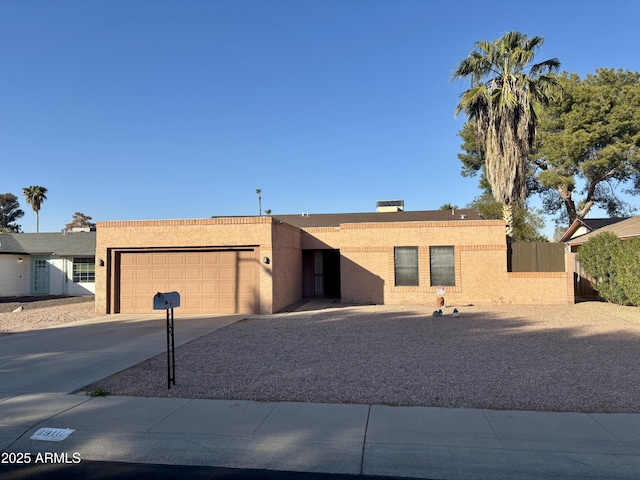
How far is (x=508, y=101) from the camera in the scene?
1923cm

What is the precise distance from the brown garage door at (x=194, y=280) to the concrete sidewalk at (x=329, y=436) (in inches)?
377

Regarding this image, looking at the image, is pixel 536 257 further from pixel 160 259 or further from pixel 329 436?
pixel 329 436

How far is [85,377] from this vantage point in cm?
757

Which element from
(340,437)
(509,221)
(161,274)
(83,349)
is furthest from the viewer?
(509,221)

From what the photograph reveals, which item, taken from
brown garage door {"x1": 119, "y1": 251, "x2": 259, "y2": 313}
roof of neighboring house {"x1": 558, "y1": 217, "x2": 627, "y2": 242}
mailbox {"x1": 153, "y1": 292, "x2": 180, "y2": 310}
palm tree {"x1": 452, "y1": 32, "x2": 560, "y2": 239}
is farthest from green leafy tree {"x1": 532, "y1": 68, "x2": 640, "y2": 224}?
mailbox {"x1": 153, "y1": 292, "x2": 180, "y2": 310}

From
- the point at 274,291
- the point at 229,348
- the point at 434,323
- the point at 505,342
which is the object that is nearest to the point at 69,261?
the point at 274,291

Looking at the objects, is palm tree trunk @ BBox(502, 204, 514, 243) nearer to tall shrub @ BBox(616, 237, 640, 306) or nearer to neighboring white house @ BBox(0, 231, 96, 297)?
tall shrub @ BBox(616, 237, 640, 306)

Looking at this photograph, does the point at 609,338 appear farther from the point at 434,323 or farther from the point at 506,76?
the point at 506,76

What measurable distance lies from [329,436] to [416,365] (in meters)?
3.66

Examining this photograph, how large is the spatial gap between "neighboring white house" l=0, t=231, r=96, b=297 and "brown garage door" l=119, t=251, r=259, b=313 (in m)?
10.7

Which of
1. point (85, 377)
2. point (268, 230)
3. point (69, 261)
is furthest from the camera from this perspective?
point (69, 261)

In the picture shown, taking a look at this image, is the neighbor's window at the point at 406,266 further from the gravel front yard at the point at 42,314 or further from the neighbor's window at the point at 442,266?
the gravel front yard at the point at 42,314

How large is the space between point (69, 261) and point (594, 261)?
2836 centimetres

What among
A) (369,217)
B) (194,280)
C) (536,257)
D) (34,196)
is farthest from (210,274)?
(34,196)
